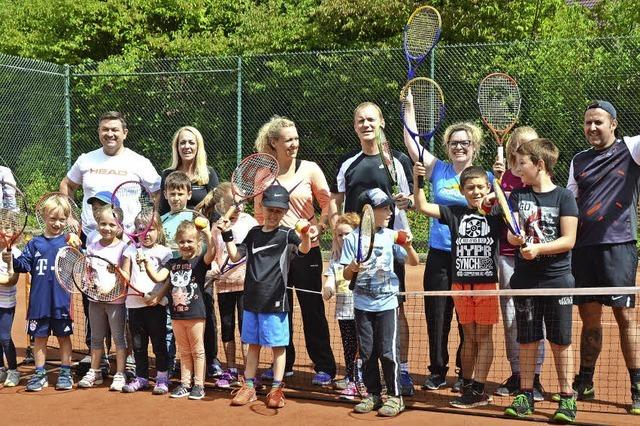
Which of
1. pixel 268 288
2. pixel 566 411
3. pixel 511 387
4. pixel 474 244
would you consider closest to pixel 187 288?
pixel 268 288

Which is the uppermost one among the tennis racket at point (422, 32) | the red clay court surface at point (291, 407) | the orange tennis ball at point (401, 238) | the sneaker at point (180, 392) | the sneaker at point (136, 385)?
the tennis racket at point (422, 32)

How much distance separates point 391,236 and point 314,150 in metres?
7.24

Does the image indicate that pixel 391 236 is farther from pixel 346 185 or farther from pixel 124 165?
pixel 124 165

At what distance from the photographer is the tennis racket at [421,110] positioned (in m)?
6.12

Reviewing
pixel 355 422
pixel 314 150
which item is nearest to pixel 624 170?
pixel 355 422

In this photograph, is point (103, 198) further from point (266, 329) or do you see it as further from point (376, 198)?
point (376, 198)

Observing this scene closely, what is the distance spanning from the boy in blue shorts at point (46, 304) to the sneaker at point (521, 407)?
9.30ft

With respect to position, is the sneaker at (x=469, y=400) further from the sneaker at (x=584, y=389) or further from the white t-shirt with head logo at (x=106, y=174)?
the white t-shirt with head logo at (x=106, y=174)

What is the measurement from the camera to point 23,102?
1370 centimetres

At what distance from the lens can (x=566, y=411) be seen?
5.27 metres

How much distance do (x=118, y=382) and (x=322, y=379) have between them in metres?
1.32

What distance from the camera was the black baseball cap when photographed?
19.1 feet

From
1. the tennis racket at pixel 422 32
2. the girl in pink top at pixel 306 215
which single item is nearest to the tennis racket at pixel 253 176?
the girl in pink top at pixel 306 215

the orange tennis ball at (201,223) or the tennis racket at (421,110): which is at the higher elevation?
the tennis racket at (421,110)
